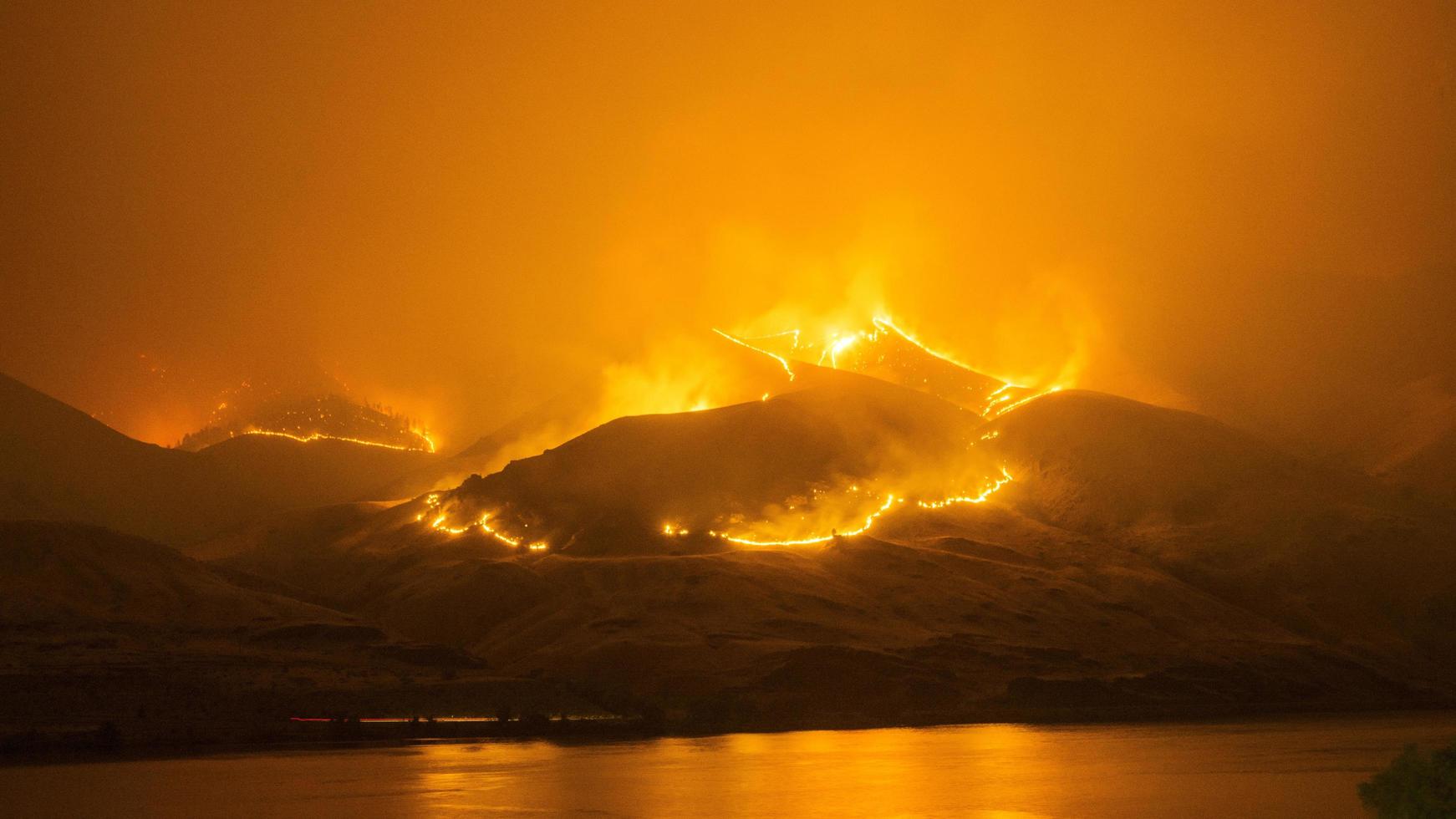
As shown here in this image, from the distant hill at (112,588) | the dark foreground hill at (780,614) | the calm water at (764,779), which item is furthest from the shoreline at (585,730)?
the distant hill at (112,588)

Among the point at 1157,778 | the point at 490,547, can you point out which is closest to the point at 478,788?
the point at 1157,778

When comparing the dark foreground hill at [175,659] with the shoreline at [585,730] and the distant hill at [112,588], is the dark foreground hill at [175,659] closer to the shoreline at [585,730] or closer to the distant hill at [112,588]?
the distant hill at [112,588]

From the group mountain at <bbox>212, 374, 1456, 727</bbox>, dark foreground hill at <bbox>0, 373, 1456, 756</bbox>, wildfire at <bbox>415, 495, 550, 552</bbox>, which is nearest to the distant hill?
dark foreground hill at <bbox>0, 373, 1456, 756</bbox>

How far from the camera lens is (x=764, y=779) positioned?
70688 mm

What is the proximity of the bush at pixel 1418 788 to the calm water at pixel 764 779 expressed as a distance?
21296mm

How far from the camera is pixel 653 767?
253 ft

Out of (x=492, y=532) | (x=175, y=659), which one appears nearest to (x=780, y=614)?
(x=492, y=532)

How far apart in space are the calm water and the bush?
69.9 ft

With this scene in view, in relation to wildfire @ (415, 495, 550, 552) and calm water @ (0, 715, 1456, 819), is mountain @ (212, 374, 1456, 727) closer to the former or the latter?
wildfire @ (415, 495, 550, 552)

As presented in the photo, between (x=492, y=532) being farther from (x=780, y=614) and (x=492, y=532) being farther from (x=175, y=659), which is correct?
(x=175, y=659)

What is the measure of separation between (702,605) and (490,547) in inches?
1890

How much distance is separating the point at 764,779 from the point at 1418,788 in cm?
4063

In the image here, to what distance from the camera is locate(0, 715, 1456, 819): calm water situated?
5891cm

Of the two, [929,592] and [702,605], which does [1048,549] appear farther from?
[702,605]
